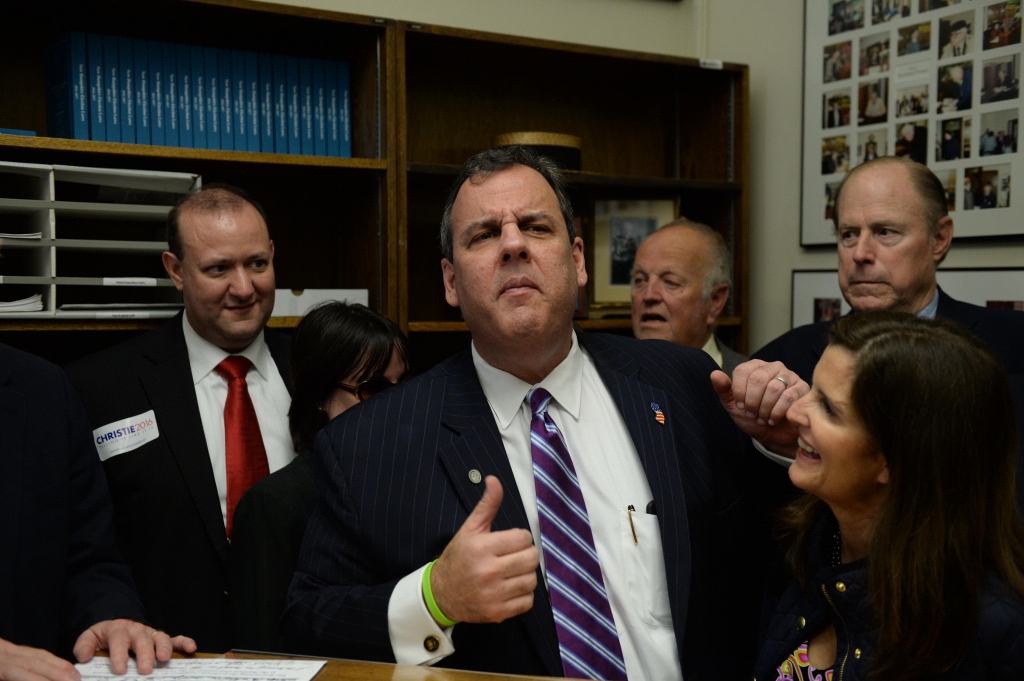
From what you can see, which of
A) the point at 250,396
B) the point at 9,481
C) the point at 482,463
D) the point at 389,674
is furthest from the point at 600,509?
the point at 250,396

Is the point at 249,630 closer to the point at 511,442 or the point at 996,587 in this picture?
the point at 511,442

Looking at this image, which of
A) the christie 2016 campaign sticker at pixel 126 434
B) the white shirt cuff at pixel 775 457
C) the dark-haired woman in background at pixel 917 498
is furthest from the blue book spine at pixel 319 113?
the dark-haired woman in background at pixel 917 498

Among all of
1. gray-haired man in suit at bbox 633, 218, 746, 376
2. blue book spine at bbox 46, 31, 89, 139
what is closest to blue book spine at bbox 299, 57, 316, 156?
blue book spine at bbox 46, 31, 89, 139

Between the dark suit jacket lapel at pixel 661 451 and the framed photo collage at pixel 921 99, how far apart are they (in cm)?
172

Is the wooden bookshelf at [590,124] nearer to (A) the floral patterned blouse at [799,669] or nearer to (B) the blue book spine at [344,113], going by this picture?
(B) the blue book spine at [344,113]

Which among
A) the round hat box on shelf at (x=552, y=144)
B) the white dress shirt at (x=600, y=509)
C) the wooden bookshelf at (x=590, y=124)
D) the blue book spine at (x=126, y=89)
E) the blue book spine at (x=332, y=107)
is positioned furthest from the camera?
the wooden bookshelf at (x=590, y=124)

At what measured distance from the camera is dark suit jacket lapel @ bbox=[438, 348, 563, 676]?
141cm

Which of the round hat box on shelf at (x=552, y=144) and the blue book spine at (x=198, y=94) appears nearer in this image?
the blue book spine at (x=198, y=94)

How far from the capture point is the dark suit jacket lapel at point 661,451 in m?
1.46

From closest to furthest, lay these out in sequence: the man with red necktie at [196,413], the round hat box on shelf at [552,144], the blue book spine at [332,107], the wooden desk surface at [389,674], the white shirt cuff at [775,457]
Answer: the wooden desk surface at [389,674], the white shirt cuff at [775,457], the man with red necktie at [196,413], the blue book spine at [332,107], the round hat box on shelf at [552,144]

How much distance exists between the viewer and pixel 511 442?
1.60 metres

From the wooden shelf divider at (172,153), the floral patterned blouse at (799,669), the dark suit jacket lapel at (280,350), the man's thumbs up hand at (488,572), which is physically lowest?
the floral patterned blouse at (799,669)

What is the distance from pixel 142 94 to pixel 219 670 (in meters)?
1.99

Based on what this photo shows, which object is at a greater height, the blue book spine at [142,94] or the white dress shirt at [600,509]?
the blue book spine at [142,94]
